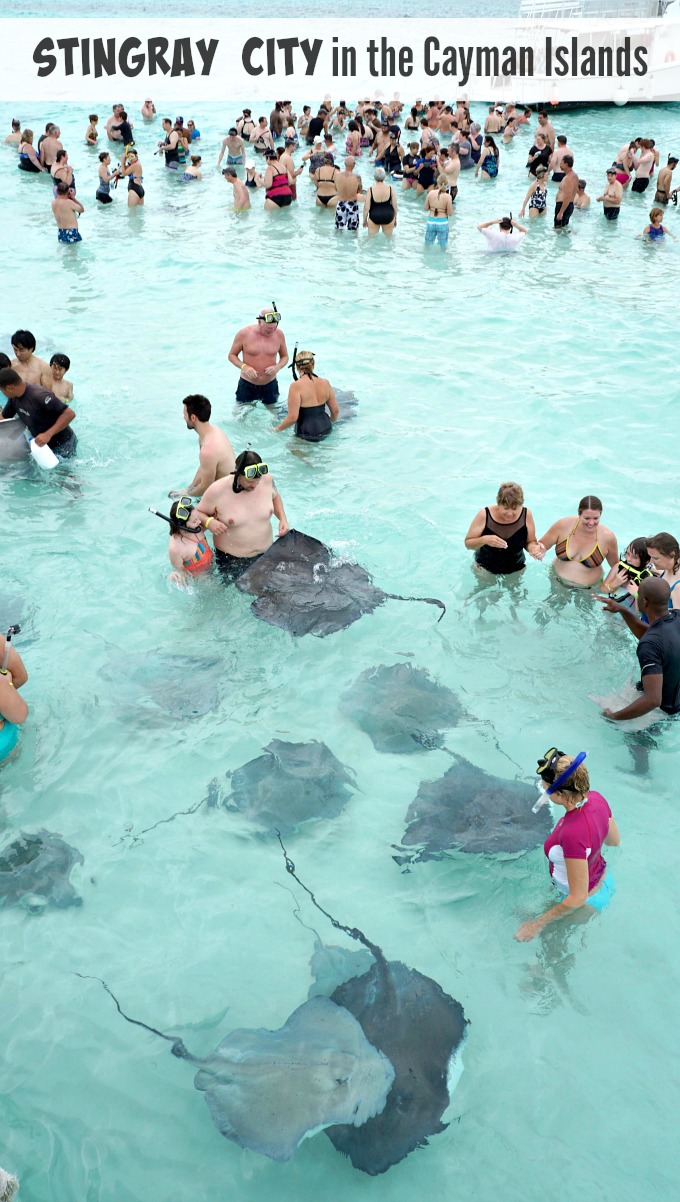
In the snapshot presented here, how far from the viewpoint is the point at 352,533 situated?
8.11m

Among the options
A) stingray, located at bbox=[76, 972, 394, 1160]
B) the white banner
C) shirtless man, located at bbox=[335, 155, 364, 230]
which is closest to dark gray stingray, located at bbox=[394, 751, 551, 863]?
stingray, located at bbox=[76, 972, 394, 1160]

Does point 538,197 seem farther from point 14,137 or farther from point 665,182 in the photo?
point 14,137

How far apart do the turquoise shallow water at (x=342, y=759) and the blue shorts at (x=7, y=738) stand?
27 centimetres

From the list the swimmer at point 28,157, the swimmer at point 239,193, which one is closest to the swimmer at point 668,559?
the swimmer at point 239,193

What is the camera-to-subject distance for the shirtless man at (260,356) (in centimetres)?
923

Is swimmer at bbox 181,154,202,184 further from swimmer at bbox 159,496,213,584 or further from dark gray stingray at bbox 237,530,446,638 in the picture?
dark gray stingray at bbox 237,530,446,638

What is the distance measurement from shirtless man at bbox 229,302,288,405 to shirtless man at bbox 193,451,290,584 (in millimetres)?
3076

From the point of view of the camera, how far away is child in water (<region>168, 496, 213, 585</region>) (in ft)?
21.2

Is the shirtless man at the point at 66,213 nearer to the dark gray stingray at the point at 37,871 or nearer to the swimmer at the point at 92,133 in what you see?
the swimmer at the point at 92,133

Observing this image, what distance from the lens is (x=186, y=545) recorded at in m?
6.65

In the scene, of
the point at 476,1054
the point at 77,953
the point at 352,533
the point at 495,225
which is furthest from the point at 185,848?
Result: the point at 495,225

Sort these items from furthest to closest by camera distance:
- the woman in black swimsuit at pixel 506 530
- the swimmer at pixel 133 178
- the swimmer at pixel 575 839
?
1. the swimmer at pixel 133 178
2. the woman in black swimsuit at pixel 506 530
3. the swimmer at pixel 575 839

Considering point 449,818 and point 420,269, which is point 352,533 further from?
point 420,269

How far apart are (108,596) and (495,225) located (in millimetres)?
12438
